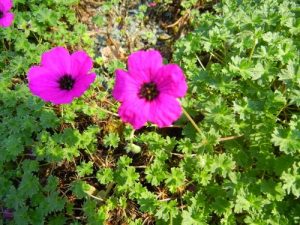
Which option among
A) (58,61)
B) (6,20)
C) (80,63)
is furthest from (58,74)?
(6,20)

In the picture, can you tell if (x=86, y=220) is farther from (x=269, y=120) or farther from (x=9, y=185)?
(x=269, y=120)

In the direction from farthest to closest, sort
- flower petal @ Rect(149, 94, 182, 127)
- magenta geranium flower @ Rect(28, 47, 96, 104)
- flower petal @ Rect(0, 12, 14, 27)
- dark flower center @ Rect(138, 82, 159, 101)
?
flower petal @ Rect(0, 12, 14, 27) → magenta geranium flower @ Rect(28, 47, 96, 104) → dark flower center @ Rect(138, 82, 159, 101) → flower petal @ Rect(149, 94, 182, 127)

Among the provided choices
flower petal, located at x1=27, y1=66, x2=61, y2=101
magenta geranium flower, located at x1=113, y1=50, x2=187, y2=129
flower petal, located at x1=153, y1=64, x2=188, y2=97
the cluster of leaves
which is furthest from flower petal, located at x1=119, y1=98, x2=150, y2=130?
the cluster of leaves

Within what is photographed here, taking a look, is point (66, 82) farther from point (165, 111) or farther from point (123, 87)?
point (165, 111)

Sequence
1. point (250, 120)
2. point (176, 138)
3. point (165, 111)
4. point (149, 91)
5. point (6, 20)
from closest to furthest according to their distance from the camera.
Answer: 1. point (165, 111)
2. point (149, 91)
3. point (250, 120)
4. point (176, 138)
5. point (6, 20)

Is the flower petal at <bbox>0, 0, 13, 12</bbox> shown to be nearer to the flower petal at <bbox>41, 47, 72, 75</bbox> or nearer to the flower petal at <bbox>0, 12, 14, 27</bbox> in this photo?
the flower petal at <bbox>0, 12, 14, 27</bbox>
